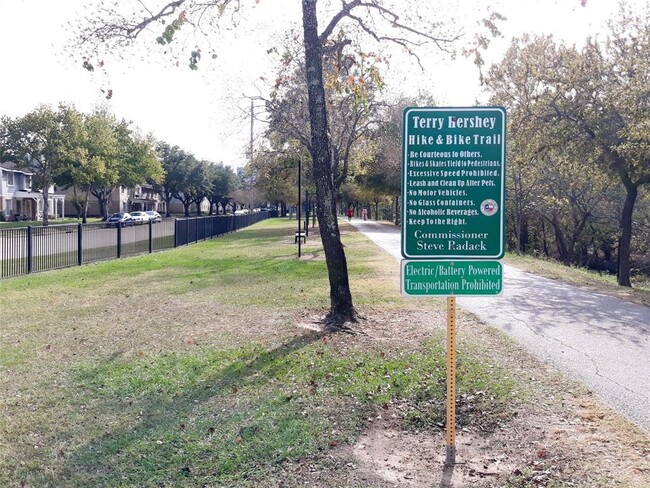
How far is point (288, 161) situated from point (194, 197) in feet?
198

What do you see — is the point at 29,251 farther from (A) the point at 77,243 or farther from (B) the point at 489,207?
(B) the point at 489,207

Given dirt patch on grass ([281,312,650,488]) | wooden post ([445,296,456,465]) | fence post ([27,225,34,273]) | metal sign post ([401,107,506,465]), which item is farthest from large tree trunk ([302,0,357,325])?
fence post ([27,225,34,273])

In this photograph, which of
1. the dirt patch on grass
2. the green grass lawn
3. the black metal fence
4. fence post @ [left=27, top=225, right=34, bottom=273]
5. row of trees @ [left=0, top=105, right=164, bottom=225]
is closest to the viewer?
the dirt patch on grass

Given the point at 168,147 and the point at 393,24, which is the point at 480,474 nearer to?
the point at 393,24

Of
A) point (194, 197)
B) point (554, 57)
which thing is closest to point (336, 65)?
point (554, 57)

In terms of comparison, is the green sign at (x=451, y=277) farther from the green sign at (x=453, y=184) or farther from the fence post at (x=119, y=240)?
the fence post at (x=119, y=240)

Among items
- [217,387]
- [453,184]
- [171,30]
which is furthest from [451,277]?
[171,30]

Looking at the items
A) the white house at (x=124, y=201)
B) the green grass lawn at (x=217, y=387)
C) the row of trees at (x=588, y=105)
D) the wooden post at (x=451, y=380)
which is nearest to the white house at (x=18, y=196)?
the white house at (x=124, y=201)

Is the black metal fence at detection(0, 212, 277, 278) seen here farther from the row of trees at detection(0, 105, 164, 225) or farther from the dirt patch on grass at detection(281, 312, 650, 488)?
the row of trees at detection(0, 105, 164, 225)

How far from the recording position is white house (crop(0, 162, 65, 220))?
56875 mm

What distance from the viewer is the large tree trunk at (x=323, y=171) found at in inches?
340

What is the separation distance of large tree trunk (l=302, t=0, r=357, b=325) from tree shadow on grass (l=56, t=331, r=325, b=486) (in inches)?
93.2

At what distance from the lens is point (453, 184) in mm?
4254

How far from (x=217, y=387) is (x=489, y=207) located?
3059 mm
